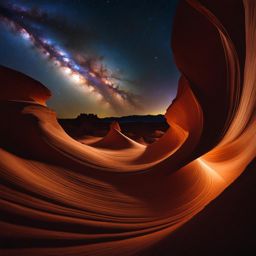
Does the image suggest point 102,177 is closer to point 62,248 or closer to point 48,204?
point 48,204

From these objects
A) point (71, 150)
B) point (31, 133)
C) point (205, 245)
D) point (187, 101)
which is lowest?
point (205, 245)

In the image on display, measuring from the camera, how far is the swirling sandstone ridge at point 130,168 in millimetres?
1245

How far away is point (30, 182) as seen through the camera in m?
1.56

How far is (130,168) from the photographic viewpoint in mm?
2553

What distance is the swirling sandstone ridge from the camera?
49.0 inches

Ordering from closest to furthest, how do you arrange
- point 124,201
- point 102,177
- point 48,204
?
1. point 48,204
2. point 124,201
3. point 102,177

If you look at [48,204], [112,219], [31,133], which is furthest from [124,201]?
[31,133]

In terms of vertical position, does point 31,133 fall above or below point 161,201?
above

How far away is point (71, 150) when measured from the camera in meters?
2.40

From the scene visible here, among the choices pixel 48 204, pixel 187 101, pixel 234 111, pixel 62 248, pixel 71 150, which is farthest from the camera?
pixel 187 101

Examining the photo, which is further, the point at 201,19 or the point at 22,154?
the point at 201,19

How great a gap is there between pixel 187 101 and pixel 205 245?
3.09 m

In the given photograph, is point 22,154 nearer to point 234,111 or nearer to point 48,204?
point 48,204

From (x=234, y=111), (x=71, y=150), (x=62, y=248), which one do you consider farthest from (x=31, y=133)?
(x=234, y=111)
